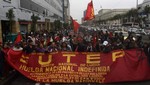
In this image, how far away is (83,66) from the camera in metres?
10.6

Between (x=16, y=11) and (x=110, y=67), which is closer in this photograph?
(x=110, y=67)

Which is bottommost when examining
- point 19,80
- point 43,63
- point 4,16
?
point 19,80

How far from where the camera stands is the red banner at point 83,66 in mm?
10359

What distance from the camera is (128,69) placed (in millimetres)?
10391

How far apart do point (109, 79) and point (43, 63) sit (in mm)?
2432

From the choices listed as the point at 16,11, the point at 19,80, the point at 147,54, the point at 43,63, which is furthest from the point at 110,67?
the point at 16,11

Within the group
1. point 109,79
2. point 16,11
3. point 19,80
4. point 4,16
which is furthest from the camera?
point 16,11

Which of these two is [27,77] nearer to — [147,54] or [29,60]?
[29,60]

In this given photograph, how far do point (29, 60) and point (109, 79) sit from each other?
2.98 metres

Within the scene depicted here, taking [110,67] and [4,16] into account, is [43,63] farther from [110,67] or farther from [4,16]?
[4,16]

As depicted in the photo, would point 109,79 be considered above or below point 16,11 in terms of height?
below

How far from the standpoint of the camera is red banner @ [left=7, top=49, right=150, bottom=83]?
1036 cm

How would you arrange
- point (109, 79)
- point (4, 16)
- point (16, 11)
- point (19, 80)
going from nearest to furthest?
point (109, 79), point (19, 80), point (4, 16), point (16, 11)

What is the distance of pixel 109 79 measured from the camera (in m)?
10.3
